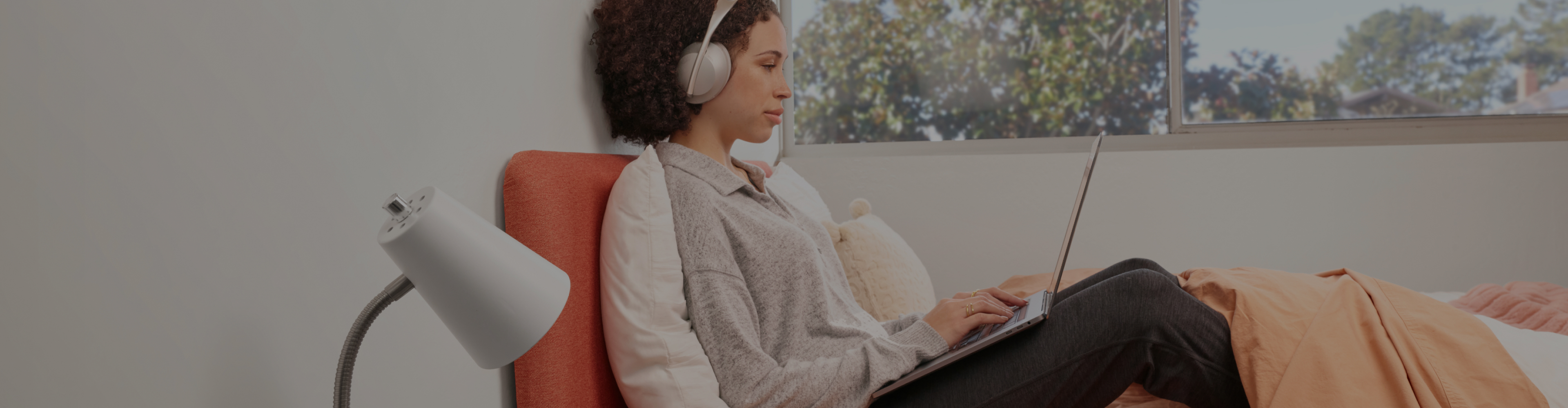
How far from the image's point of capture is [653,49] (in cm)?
113

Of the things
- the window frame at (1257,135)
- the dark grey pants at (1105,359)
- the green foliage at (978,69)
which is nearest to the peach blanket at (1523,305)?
the dark grey pants at (1105,359)

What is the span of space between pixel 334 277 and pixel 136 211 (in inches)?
7.0

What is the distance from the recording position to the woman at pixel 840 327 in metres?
0.94

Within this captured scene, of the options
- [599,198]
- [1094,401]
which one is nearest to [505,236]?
[599,198]

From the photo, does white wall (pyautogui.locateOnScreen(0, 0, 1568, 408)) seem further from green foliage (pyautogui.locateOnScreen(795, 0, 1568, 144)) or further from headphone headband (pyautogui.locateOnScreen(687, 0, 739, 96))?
green foliage (pyautogui.locateOnScreen(795, 0, 1568, 144))

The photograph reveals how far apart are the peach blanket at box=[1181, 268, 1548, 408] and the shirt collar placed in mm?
685

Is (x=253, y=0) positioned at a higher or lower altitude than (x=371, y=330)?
higher

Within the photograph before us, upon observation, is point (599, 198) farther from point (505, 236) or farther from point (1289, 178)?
point (1289, 178)

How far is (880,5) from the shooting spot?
2.59 metres

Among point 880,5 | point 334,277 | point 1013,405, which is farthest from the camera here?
point 880,5

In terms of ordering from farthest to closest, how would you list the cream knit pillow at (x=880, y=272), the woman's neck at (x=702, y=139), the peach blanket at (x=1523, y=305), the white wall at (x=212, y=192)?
the cream knit pillow at (x=880, y=272), the peach blanket at (x=1523, y=305), the woman's neck at (x=702, y=139), the white wall at (x=212, y=192)

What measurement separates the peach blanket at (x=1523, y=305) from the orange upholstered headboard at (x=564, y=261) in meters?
1.32

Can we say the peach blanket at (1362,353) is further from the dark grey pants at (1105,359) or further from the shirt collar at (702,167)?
the shirt collar at (702,167)

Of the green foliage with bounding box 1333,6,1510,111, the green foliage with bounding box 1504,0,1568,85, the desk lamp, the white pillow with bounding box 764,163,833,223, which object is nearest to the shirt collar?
the white pillow with bounding box 764,163,833,223
